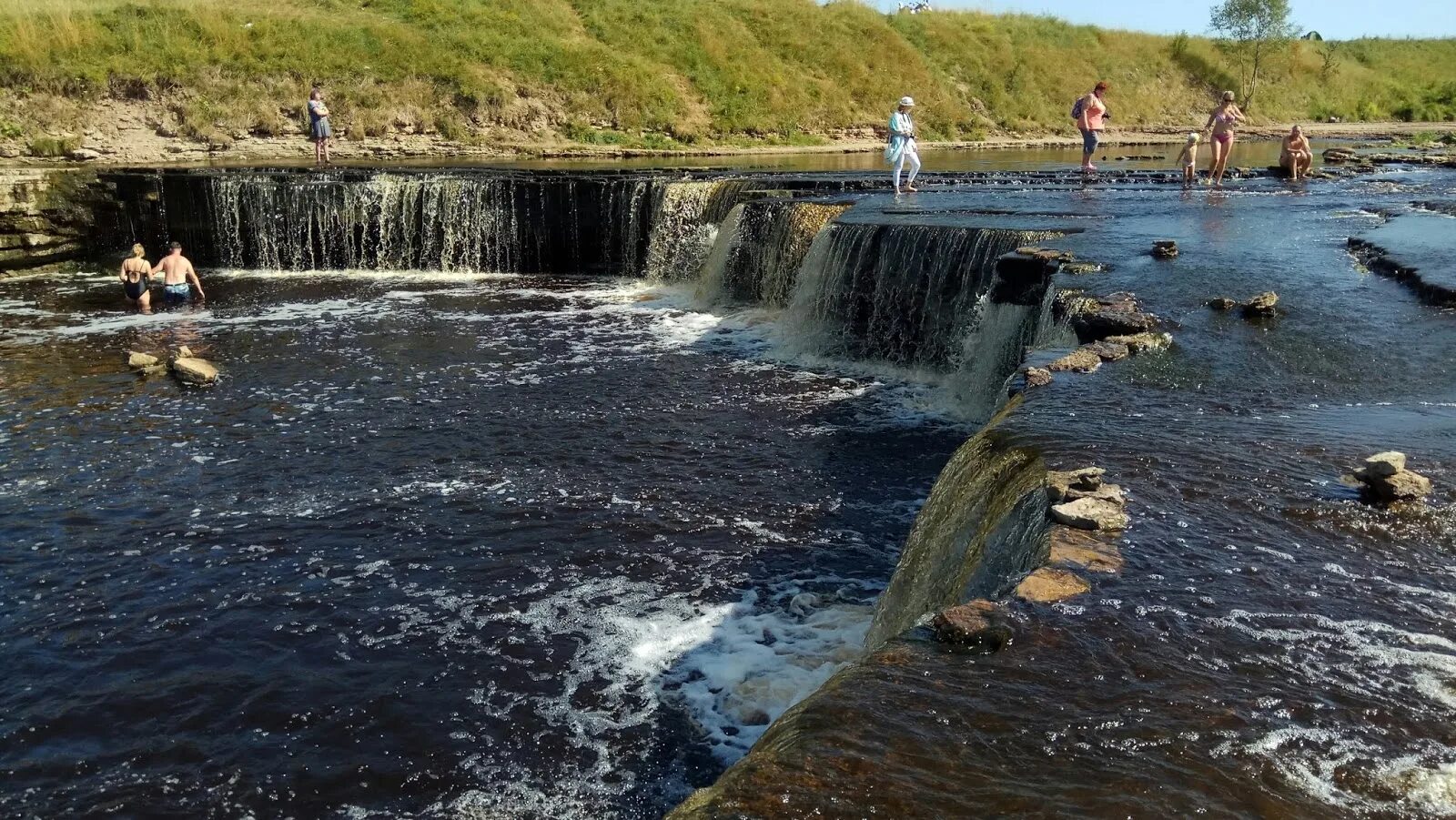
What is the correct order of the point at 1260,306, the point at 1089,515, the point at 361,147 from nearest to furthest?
the point at 1089,515
the point at 1260,306
the point at 361,147

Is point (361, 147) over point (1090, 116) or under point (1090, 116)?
under

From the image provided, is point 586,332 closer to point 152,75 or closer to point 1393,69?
point 152,75

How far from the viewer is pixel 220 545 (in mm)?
8359

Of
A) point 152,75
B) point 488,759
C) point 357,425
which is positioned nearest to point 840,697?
point 488,759

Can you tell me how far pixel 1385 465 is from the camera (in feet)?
18.7

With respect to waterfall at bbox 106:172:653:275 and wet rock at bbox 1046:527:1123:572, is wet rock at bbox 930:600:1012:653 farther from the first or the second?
waterfall at bbox 106:172:653:275

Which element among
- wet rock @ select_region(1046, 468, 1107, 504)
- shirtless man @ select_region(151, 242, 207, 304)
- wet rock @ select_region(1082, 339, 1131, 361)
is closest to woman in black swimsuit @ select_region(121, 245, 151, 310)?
shirtless man @ select_region(151, 242, 207, 304)

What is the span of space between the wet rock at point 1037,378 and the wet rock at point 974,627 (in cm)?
376

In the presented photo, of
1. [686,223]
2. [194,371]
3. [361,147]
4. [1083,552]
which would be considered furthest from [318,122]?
[1083,552]

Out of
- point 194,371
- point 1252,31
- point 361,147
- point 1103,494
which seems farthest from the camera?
point 1252,31

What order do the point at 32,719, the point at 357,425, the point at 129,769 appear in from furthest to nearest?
the point at 357,425
the point at 32,719
the point at 129,769

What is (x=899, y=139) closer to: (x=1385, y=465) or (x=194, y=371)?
(x=194, y=371)

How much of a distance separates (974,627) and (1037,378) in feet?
13.2

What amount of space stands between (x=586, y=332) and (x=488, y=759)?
10.7 meters
